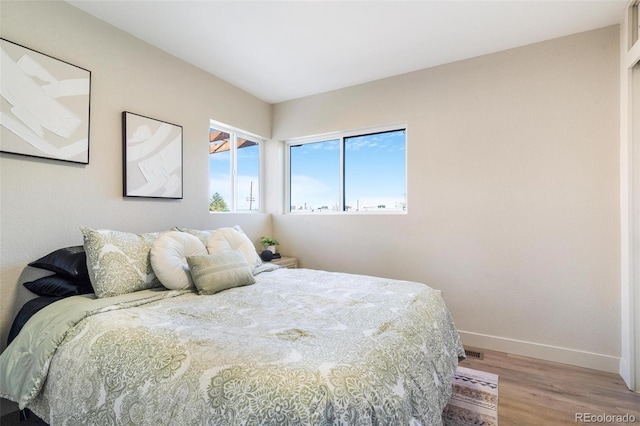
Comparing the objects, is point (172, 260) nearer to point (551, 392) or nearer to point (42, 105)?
point (42, 105)

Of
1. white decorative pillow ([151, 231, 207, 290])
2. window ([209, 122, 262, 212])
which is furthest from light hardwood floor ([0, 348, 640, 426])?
window ([209, 122, 262, 212])

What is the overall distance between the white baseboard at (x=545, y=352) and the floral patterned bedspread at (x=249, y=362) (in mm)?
1213

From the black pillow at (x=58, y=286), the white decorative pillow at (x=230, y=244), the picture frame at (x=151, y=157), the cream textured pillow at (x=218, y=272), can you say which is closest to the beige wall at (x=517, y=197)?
the white decorative pillow at (x=230, y=244)

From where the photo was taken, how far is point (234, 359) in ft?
3.22

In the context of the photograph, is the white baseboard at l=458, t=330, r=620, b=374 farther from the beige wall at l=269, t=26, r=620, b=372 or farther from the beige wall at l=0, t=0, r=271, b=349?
the beige wall at l=0, t=0, r=271, b=349

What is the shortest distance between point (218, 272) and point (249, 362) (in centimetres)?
106

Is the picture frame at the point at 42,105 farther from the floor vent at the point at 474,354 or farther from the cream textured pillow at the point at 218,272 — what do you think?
the floor vent at the point at 474,354

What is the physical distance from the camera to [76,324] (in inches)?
54.4

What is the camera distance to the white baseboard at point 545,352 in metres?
2.26

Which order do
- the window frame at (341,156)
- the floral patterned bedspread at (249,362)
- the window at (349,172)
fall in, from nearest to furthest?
the floral patterned bedspread at (249,362) → the window frame at (341,156) → the window at (349,172)

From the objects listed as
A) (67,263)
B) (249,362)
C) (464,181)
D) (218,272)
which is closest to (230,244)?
(218,272)

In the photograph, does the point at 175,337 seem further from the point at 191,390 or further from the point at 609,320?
the point at 609,320

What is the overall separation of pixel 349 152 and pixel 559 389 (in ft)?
9.08

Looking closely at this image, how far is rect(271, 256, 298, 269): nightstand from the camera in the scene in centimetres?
335
